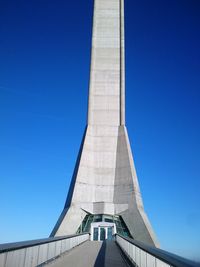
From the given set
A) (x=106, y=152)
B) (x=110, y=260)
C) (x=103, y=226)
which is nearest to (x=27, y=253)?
(x=110, y=260)

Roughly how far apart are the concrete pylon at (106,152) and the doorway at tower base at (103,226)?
0.68m

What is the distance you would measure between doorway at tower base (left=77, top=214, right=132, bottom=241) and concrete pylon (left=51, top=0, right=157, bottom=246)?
0.68 metres

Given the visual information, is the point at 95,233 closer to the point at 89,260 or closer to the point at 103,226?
the point at 103,226

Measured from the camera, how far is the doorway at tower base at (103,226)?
27203mm

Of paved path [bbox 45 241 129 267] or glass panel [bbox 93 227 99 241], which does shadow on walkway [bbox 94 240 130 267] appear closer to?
paved path [bbox 45 241 129 267]

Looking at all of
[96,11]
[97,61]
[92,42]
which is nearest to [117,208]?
[97,61]

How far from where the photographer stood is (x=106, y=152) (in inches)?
1260

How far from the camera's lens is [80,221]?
27938 millimetres

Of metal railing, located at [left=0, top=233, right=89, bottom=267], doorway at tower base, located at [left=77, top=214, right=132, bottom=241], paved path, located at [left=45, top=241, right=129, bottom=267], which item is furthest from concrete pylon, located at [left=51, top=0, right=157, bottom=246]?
metal railing, located at [left=0, top=233, right=89, bottom=267]

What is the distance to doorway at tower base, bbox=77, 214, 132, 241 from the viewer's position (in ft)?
89.2

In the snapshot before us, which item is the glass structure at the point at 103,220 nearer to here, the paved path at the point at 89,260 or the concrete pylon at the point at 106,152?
the concrete pylon at the point at 106,152

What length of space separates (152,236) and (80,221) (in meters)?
6.72

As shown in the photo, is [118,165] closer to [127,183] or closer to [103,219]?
[127,183]

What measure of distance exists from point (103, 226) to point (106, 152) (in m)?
7.93
